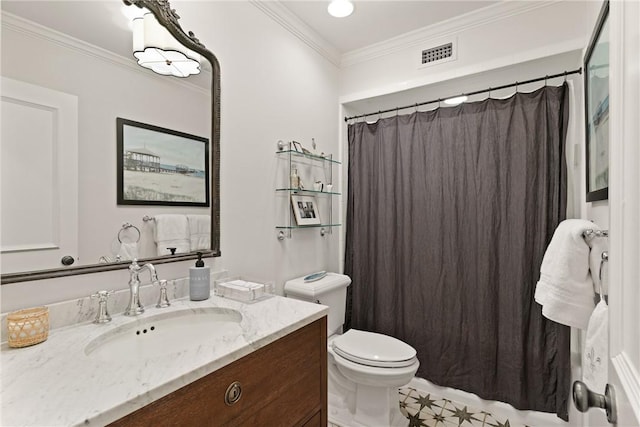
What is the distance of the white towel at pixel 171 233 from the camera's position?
4.50 ft

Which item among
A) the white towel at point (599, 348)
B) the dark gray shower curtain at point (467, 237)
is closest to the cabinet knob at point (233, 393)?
the white towel at point (599, 348)

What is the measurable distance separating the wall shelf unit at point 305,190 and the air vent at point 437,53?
0.93m

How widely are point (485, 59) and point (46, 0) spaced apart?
2160 mm

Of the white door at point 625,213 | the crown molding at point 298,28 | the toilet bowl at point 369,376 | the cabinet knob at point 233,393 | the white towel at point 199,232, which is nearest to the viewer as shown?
the white door at point 625,213

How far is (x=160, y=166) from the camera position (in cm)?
136

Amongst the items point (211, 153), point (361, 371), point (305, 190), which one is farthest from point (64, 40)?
point (361, 371)

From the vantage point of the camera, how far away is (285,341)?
3.67 feet

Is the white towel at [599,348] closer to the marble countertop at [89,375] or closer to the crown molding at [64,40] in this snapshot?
the marble countertop at [89,375]

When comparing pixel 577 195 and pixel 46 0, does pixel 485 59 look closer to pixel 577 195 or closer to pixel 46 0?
pixel 577 195

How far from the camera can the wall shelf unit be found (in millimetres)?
2039

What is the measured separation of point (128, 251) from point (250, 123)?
35.6 inches

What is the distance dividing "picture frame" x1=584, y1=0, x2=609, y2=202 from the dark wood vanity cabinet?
1.24 meters

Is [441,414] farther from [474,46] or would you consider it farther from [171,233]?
[474,46]

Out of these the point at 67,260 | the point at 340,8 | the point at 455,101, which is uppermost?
the point at 340,8
